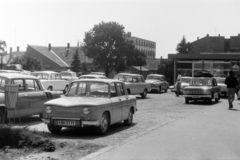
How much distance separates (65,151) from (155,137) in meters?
2.69

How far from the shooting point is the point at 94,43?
66688 mm

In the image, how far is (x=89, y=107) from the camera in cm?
1014

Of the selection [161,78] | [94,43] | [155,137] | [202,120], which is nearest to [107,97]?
[155,137]

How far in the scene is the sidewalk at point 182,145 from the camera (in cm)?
766

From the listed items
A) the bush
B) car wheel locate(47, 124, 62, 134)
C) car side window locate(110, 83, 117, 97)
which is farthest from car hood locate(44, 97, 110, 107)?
the bush

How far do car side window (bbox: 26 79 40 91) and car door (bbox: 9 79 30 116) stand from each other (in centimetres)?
27

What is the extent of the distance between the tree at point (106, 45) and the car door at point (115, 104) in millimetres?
54396

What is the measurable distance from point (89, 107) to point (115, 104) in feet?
4.69

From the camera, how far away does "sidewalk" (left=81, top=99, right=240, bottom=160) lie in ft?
25.1

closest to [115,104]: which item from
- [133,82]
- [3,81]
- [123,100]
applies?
[123,100]

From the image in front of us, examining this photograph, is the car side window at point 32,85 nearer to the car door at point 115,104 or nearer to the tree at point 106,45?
the car door at point 115,104

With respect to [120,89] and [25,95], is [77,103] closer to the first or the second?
[120,89]

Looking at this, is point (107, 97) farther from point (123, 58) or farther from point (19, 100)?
point (123, 58)

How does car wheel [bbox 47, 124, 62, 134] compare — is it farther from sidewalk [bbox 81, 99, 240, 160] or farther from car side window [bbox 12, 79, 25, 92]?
car side window [bbox 12, 79, 25, 92]
